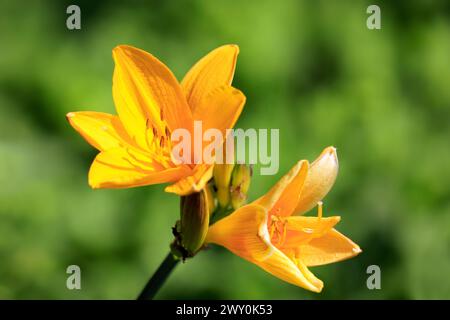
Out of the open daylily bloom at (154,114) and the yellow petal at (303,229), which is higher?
the open daylily bloom at (154,114)

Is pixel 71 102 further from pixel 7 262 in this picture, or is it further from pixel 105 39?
pixel 7 262

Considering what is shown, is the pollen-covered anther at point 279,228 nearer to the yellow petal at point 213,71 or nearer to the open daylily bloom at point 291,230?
the open daylily bloom at point 291,230

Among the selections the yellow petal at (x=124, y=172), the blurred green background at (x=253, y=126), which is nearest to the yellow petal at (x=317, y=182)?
the yellow petal at (x=124, y=172)

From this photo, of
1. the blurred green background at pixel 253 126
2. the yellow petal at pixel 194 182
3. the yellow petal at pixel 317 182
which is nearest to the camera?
the yellow petal at pixel 194 182

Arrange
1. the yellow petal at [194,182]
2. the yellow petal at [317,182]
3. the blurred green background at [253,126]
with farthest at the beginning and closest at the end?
the blurred green background at [253,126], the yellow petal at [317,182], the yellow petal at [194,182]

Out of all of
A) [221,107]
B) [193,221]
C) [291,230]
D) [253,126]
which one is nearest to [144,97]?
[221,107]

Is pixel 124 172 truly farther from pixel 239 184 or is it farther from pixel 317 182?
pixel 317 182

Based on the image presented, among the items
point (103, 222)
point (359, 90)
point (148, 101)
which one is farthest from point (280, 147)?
point (148, 101)
